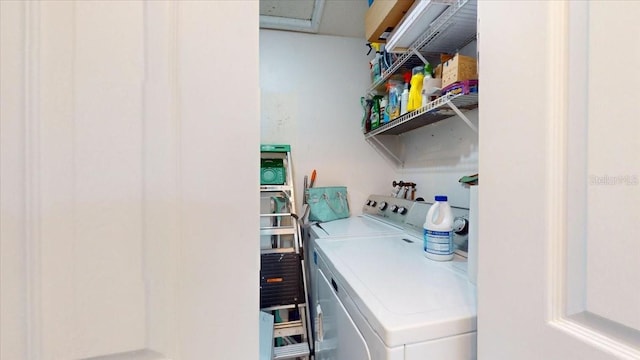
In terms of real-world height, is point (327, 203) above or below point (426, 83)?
below

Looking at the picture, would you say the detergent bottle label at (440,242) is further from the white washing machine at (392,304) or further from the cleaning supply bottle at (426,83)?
the cleaning supply bottle at (426,83)

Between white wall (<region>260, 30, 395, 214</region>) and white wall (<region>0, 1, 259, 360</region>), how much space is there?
6.67 feet

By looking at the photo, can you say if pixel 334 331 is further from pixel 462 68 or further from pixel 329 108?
pixel 329 108

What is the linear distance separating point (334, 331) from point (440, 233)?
24.8 inches

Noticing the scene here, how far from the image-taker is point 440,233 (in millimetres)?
1191

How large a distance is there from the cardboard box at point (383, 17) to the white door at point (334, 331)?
1.52m

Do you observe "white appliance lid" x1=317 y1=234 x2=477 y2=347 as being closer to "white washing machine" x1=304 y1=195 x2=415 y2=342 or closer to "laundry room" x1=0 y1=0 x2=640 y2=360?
"laundry room" x1=0 y1=0 x2=640 y2=360

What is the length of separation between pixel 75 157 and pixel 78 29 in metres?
0.15

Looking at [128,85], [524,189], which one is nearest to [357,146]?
[524,189]

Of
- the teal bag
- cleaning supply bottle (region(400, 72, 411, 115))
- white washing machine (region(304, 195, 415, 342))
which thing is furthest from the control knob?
the teal bag

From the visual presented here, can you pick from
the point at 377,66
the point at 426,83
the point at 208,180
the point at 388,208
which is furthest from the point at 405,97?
the point at 208,180

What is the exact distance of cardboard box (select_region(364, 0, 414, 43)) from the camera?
4.99 feet

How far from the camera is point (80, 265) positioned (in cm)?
33

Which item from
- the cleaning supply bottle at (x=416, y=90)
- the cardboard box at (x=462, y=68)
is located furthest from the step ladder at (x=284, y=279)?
the cardboard box at (x=462, y=68)
